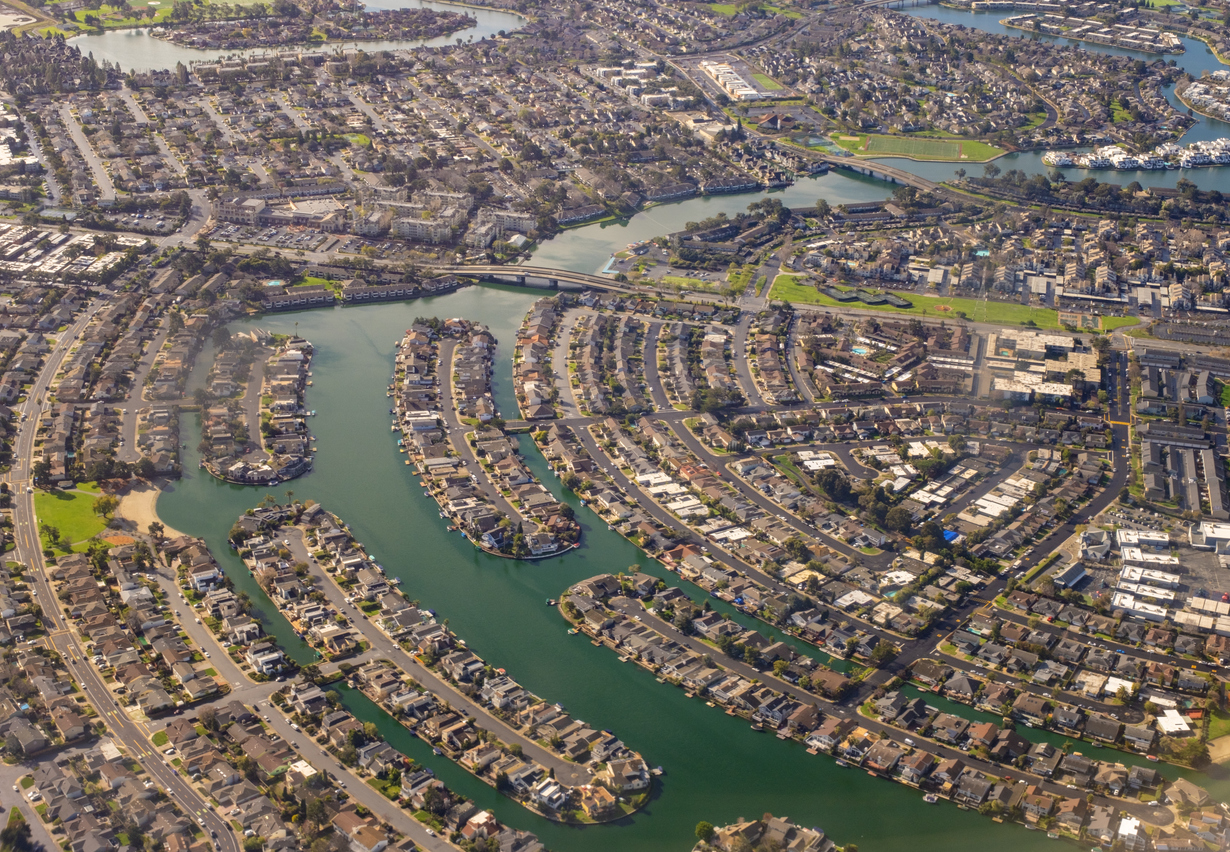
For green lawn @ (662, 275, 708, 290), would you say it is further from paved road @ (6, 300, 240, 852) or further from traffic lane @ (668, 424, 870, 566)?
paved road @ (6, 300, 240, 852)

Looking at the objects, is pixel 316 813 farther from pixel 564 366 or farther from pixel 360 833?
pixel 564 366

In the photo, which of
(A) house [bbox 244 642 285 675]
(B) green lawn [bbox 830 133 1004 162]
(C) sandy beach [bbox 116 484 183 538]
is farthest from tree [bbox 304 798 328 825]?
(B) green lawn [bbox 830 133 1004 162]

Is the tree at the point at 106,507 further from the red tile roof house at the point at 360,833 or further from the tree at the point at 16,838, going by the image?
the red tile roof house at the point at 360,833

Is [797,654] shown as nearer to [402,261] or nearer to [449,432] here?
[449,432]

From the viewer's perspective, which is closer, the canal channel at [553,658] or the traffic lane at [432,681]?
the canal channel at [553,658]

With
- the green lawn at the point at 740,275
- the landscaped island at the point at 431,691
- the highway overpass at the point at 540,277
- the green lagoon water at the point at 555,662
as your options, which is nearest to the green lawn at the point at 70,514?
the green lagoon water at the point at 555,662

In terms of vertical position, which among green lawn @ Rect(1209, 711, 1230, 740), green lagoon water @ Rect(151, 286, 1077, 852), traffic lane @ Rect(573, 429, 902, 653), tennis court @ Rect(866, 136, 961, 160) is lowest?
green lagoon water @ Rect(151, 286, 1077, 852)
